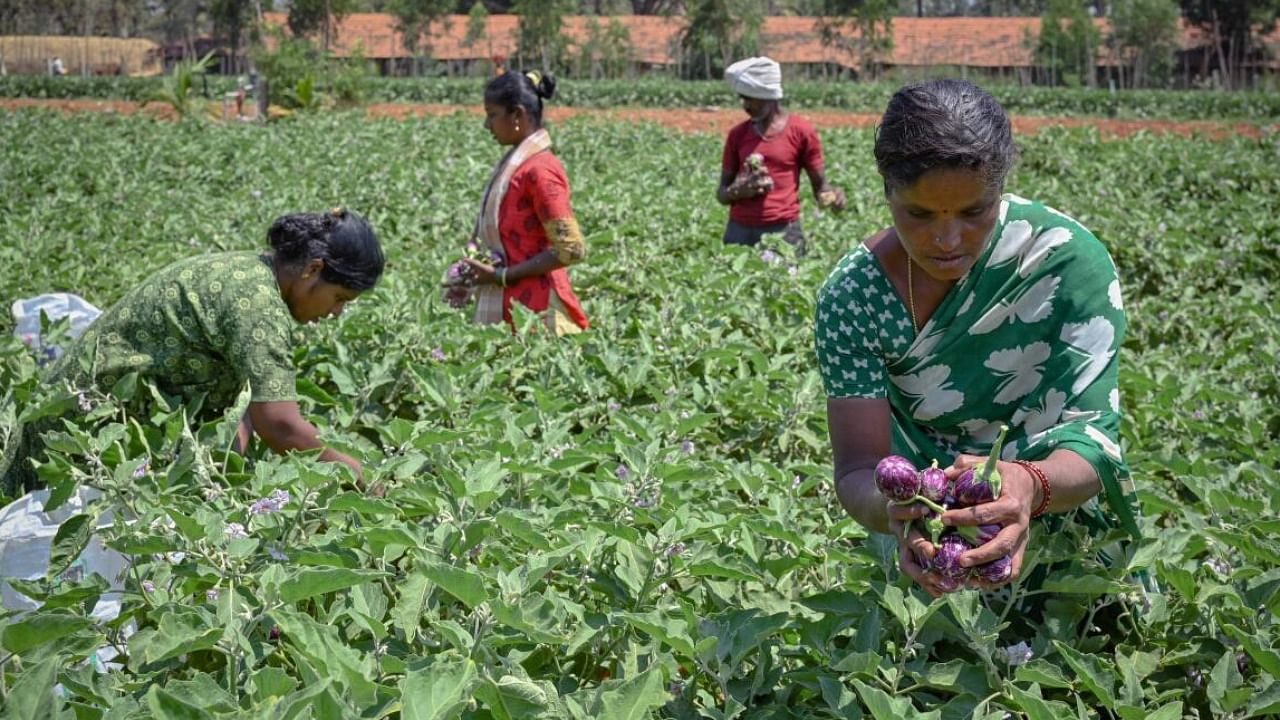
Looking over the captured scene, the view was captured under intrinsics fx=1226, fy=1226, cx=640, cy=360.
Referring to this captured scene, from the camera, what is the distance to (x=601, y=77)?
44.0m

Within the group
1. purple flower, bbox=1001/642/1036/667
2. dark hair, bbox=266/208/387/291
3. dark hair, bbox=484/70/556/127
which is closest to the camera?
purple flower, bbox=1001/642/1036/667

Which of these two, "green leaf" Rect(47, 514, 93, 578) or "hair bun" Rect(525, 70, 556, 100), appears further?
"hair bun" Rect(525, 70, 556, 100)

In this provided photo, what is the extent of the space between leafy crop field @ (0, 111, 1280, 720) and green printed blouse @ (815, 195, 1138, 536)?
0.21m

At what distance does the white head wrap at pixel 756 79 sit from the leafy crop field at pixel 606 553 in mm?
903

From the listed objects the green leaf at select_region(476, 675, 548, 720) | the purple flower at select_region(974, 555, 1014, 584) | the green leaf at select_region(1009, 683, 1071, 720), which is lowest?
the green leaf at select_region(1009, 683, 1071, 720)

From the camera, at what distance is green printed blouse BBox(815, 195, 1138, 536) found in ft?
6.13

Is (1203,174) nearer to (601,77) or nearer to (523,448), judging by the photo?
(523,448)

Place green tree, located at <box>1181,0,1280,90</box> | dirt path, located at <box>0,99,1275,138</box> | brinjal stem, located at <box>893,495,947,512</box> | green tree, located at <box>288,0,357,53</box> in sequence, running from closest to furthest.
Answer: brinjal stem, located at <box>893,495,947,512</box> < dirt path, located at <box>0,99,1275,138</box> < green tree, located at <box>288,0,357,53</box> < green tree, located at <box>1181,0,1280,90</box>

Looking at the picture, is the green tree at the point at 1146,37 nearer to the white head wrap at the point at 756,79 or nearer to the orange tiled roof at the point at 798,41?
the orange tiled roof at the point at 798,41

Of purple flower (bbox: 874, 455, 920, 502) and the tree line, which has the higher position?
the tree line

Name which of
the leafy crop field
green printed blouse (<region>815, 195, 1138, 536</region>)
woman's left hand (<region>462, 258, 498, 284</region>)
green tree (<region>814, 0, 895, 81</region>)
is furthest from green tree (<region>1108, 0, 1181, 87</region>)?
Answer: green printed blouse (<region>815, 195, 1138, 536</region>)

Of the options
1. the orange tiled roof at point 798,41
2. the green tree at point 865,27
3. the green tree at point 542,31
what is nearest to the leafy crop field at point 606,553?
the green tree at point 865,27

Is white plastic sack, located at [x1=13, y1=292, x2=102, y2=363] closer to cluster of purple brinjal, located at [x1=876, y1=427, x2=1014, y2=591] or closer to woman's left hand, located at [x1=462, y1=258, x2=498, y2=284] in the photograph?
woman's left hand, located at [x1=462, y1=258, x2=498, y2=284]

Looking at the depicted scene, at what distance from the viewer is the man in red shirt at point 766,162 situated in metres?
6.20
